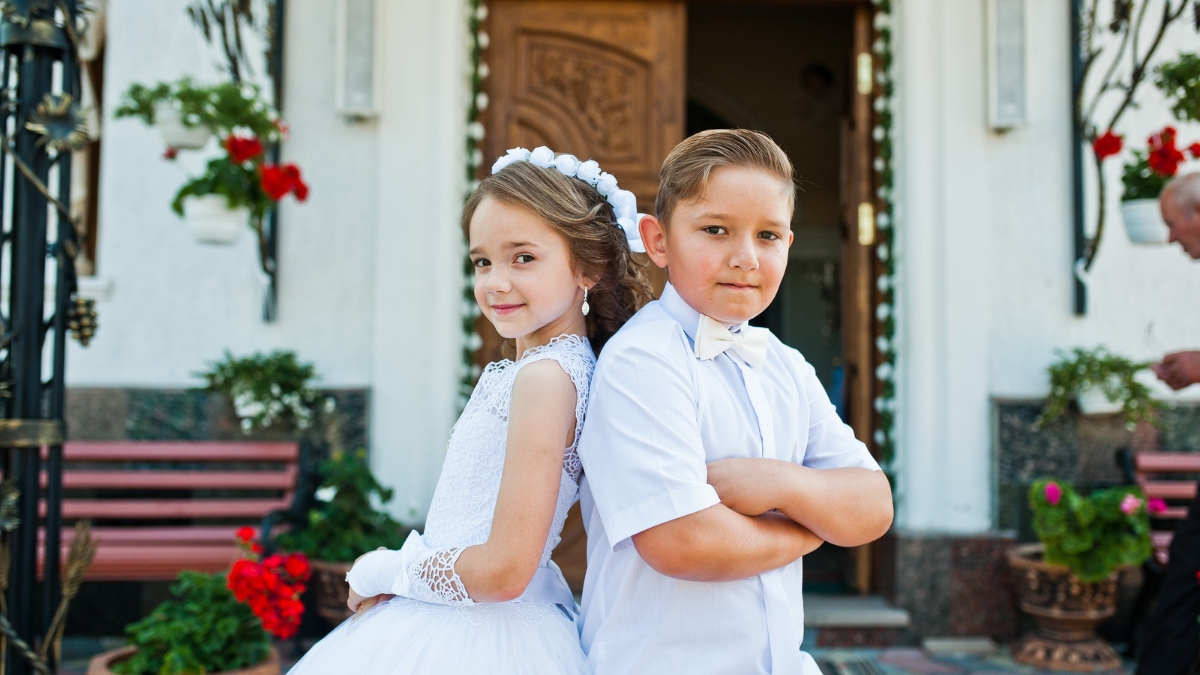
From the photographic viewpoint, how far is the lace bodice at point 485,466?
5.04 feet

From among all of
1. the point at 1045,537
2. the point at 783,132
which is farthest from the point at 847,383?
the point at 783,132

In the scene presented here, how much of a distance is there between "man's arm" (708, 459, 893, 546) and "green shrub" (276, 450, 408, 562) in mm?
2836

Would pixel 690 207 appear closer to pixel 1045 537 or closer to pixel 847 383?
pixel 1045 537

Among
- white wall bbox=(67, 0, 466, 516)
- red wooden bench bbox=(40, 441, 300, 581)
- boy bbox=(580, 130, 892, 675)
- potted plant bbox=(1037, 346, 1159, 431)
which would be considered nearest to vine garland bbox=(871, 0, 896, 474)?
potted plant bbox=(1037, 346, 1159, 431)

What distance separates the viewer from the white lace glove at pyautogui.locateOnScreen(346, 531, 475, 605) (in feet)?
4.83

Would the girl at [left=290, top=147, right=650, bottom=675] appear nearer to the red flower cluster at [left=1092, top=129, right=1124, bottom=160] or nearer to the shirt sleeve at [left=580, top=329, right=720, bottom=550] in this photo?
the shirt sleeve at [left=580, top=329, right=720, bottom=550]

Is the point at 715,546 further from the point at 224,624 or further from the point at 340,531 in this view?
the point at 340,531

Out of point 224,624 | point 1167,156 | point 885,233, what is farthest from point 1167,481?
point 224,624

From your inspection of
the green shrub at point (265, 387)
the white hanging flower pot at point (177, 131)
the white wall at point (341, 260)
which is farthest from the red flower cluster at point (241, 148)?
the green shrub at point (265, 387)

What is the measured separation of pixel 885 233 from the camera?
15.1 feet

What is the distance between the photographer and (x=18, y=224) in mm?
2420

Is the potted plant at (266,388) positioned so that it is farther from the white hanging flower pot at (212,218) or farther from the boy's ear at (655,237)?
the boy's ear at (655,237)

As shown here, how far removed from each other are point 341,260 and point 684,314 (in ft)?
10.9

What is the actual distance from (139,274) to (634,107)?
2.63 metres
